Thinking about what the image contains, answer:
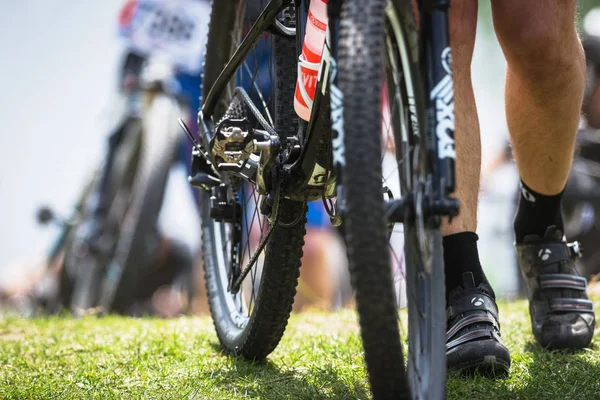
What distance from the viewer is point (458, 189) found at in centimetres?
195

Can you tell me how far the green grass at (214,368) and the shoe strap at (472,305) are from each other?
0.17 m

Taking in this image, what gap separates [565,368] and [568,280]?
0.37m

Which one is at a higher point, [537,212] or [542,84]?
[542,84]

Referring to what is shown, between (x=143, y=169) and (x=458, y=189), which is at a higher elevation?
(x=143, y=169)

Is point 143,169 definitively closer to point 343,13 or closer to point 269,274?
point 269,274

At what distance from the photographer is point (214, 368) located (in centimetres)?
216

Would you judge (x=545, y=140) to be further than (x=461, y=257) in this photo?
Yes

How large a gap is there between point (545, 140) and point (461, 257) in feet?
1.54

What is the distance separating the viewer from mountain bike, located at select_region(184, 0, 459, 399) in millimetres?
1331

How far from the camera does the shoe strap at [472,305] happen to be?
1998mm

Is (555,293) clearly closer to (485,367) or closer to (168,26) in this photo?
(485,367)

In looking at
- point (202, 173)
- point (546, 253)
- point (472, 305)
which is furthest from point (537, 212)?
point (202, 173)

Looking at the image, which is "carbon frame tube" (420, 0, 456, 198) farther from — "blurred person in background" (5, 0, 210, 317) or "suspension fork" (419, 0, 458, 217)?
"blurred person in background" (5, 0, 210, 317)

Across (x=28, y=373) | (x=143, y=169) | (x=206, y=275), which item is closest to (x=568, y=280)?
(x=206, y=275)
